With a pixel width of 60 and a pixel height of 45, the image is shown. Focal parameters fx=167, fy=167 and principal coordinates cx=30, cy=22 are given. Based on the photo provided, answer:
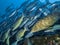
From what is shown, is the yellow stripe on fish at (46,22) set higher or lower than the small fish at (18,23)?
lower

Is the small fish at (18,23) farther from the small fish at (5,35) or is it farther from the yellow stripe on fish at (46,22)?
the yellow stripe on fish at (46,22)

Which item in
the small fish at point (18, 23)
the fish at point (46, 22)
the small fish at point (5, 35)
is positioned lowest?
the fish at point (46, 22)

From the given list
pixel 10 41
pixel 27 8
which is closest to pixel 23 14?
pixel 27 8

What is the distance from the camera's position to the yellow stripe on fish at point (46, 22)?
8.48ft

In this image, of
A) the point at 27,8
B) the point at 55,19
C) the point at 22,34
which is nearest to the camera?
the point at 55,19

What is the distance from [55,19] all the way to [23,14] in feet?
2.18

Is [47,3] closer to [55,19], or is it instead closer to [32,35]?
[55,19]

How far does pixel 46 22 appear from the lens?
2.61 meters

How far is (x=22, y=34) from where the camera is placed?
2771 millimetres

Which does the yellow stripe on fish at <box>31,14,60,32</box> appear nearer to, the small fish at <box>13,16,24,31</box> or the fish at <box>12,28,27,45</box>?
the fish at <box>12,28,27,45</box>

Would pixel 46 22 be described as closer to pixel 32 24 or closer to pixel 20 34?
pixel 32 24

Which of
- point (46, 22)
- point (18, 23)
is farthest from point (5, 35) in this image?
point (46, 22)

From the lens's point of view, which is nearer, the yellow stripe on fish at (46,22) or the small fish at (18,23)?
the yellow stripe on fish at (46,22)

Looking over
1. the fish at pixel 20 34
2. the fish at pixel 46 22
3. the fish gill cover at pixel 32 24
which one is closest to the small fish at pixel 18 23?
the fish gill cover at pixel 32 24
